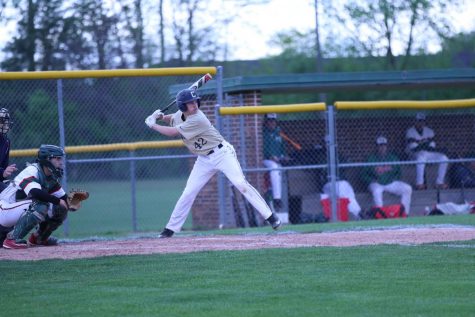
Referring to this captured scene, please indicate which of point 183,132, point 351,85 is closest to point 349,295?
point 183,132

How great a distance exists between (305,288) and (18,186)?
4.28 m

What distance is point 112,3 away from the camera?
23.2 meters

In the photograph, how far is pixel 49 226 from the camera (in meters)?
9.80

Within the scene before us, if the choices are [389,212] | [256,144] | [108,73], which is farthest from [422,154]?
[108,73]

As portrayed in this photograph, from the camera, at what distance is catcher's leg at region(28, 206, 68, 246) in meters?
9.61

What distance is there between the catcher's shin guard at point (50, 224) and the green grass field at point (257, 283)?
1313mm

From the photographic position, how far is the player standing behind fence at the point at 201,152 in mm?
10320

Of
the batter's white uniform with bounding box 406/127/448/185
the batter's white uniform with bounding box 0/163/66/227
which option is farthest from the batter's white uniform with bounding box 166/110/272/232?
the batter's white uniform with bounding box 406/127/448/185

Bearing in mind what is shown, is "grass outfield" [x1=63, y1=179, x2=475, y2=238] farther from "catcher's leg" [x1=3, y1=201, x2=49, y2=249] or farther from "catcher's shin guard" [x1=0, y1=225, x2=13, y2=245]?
"catcher's shin guard" [x1=0, y1=225, x2=13, y2=245]

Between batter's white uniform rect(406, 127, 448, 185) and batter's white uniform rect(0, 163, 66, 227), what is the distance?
7.74 meters

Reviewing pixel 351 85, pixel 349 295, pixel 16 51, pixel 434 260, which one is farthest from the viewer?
pixel 16 51

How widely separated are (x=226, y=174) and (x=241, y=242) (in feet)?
3.29

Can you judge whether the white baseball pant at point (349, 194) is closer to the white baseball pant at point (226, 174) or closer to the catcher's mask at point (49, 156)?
the white baseball pant at point (226, 174)

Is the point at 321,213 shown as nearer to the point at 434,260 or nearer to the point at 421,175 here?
the point at 421,175
